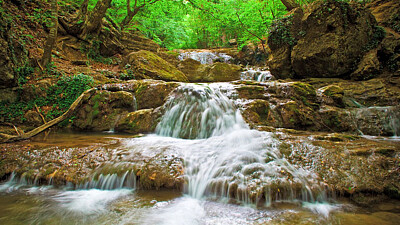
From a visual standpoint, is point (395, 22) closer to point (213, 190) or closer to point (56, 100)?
point (213, 190)

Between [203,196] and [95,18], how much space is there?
11.0 meters

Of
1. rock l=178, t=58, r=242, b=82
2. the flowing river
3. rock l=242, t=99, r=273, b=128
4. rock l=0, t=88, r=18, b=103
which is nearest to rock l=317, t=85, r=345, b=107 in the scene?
rock l=242, t=99, r=273, b=128

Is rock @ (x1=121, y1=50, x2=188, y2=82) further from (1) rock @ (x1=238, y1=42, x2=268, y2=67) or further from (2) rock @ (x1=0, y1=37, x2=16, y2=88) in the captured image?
(1) rock @ (x1=238, y1=42, x2=268, y2=67)

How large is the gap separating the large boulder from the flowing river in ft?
19.7

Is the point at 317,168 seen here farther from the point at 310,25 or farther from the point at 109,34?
the point at 109,34

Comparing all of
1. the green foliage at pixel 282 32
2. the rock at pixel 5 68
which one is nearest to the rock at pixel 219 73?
the green foliage at pixel 282 32

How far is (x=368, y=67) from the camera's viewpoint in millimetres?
6828

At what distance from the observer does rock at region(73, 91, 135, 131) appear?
18.2ft

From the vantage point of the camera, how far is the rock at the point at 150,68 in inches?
323

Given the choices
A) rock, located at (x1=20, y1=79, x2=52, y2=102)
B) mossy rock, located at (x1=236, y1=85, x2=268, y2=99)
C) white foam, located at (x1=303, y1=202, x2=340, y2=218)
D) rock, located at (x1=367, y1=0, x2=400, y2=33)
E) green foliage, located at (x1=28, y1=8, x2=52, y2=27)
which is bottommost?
white foam, located at (x1=303, y1=202, x2=340, y2=218)

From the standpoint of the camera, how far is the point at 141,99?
6082 millimetres

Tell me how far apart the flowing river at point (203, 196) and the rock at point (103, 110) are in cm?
194

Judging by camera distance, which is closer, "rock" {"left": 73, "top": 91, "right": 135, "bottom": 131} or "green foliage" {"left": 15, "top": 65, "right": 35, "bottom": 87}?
"rock" {"left": 73, "top": 91, "right": 135, "bottom": 131}

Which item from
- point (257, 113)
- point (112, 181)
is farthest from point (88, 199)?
point (257, 113)
